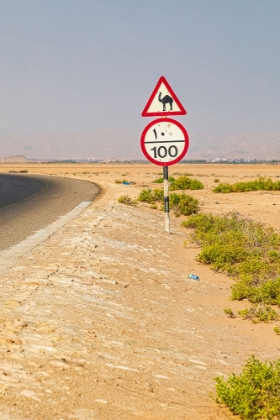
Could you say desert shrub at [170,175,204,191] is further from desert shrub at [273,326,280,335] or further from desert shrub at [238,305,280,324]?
desert shrub at [273,326,280,335]

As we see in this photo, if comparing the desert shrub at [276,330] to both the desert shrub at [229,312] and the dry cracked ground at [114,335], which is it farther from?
the desert shrub at [229,312]

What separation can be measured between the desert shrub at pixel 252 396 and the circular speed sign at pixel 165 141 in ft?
22.2

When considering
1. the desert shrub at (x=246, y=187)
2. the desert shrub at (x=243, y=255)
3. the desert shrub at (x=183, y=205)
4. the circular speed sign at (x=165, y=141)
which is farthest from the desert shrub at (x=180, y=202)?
the desert shrub at (x=246, y=187)

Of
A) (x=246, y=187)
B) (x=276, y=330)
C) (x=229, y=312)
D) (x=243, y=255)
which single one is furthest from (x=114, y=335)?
(x=246, y=187)

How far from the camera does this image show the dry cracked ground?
3.49 m

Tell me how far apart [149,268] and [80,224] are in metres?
3.91

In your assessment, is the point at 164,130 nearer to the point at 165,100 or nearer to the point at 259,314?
the point at 165,100

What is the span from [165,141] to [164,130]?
0.21 metres

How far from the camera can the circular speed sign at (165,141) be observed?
404 inches

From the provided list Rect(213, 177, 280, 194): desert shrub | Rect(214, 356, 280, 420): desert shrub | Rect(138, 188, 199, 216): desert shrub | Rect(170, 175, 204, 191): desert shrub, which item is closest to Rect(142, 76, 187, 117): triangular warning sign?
Rect(214, 356, 280, 420): desert shrub

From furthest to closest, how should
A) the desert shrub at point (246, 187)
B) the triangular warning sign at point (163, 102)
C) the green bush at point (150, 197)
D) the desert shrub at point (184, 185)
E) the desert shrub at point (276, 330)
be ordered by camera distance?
the desert shrub at point (184, 185) → the desert shrub at point (246, 187) → the green bush at point (150, 197) → the triangular warning sign at point (163, 102) → the desert shrub at point (276, 330)

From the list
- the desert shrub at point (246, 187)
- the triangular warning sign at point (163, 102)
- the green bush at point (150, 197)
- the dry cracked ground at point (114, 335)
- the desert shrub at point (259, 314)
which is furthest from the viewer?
the desert shrub at point (246, 187)

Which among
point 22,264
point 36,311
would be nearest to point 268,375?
point 36,311

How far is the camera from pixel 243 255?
10453mm
